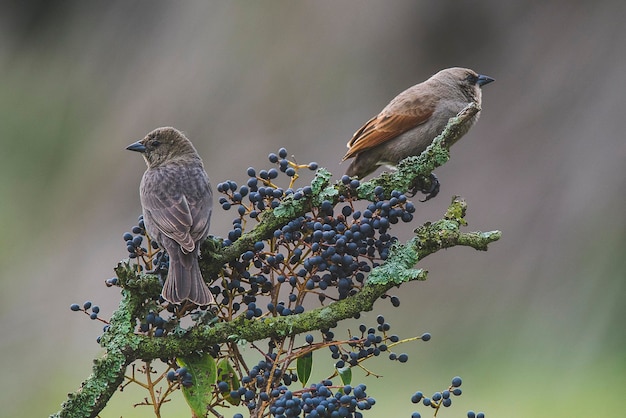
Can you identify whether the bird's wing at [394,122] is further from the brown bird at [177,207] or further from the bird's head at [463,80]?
the brown bird at [177,207]

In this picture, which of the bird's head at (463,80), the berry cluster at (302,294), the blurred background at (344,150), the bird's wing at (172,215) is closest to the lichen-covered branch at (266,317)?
the berry cluster at (302,294)

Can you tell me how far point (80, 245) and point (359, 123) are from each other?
187 centimetres

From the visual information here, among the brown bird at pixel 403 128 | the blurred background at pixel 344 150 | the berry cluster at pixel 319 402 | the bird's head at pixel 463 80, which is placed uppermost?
the blurred background at pixel 344 150

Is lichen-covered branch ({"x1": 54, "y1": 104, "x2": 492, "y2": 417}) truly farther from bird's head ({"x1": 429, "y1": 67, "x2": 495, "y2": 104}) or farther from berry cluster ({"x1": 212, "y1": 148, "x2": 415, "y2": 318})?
bird's head ({"x1": 429, "y1": 67, "x2": 495, "y2": 104})

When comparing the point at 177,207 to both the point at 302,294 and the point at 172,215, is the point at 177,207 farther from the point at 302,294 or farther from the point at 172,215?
the point at 302,294

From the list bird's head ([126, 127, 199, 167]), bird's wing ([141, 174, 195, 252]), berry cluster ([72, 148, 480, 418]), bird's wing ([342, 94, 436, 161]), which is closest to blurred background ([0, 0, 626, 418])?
bird's wing ([342, 94, 436, 161])

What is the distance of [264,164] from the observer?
481cm

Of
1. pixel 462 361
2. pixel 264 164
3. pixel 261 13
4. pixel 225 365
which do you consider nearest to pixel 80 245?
pixel 264 164

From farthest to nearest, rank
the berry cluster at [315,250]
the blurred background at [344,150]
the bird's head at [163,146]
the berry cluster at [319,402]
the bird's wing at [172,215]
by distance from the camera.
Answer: the blurred background at [344,150] < the bird's head at [163,146] < the bird's wing at [172,215] < the berry cluster at [315,250] < the berry cluster at [319,402]

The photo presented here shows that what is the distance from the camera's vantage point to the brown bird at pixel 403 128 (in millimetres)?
2336

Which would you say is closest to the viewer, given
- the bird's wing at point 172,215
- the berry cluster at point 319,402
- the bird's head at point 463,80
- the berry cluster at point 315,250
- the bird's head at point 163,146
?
the berry cluster at point 319,402

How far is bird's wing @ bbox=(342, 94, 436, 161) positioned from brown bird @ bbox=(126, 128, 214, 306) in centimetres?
44

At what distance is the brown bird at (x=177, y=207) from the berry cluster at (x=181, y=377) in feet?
0.35

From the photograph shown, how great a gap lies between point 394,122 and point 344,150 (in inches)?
91.4
